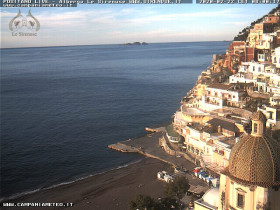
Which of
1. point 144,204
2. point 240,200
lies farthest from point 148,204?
point 240,200

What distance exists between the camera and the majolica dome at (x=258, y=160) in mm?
15421

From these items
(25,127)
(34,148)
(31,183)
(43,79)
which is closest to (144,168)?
(31,183)

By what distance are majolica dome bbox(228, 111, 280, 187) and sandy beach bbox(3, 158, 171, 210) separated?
18.4 m

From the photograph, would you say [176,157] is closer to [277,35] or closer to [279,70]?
[279,70]

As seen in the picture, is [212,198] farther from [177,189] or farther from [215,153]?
[215,153]

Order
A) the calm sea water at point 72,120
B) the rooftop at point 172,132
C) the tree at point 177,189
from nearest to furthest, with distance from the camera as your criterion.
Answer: the tree at point 177,189, the calm sea water at point 72,120, the rooftop at point 172,132

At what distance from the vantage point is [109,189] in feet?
120

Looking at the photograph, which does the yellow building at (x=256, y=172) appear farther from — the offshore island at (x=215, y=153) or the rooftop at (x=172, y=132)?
the rooftop at (x=172, y=132)

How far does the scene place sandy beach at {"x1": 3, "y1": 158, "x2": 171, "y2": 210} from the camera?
1314 inches

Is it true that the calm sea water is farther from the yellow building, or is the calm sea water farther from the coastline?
the yellow building

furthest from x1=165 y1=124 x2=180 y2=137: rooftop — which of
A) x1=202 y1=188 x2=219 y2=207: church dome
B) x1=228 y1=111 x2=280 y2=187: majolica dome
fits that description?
x1=228 y1=111 x2=280 y2=187: majolica dome

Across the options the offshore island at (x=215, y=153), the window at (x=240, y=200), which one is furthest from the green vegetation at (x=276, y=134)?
the window at (x=240, y=200)

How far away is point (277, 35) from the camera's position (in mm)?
57625

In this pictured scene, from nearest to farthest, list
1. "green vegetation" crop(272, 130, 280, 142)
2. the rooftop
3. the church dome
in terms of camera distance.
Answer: the church dome → "green vegetation" crop(272, 130, 280, 142) → the rooftop
